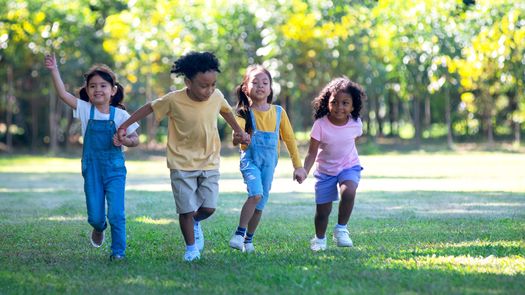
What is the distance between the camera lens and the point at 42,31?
28719 millimetres

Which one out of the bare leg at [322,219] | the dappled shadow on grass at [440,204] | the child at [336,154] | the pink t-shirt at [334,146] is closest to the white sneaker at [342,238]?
the child at [336,154]

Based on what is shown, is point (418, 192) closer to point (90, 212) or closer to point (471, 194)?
point (471, 194)

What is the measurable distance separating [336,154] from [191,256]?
1603mm

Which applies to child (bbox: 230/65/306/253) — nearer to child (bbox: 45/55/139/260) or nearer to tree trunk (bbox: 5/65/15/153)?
child (bbox: 45/55/139/260)

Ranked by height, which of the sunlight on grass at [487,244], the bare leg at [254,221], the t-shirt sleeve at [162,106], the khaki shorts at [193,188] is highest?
the t-shirt sleeve at [162,106]

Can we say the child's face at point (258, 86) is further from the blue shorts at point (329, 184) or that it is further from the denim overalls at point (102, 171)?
the denim overalls at point (102, 171)

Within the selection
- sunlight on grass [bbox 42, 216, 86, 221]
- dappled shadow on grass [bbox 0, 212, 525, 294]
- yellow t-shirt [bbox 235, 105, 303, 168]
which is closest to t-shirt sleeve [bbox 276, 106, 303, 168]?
yellow t-shirt [bbox 235, 105, 303, 168]

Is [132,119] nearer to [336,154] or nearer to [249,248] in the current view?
[249,248]

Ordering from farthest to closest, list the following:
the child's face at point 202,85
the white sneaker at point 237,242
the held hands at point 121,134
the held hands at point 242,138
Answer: the white sneaker at point 237,242 < the held hands at point 242,138 < the held hands at point 121,134 < the child's face at point 202,85

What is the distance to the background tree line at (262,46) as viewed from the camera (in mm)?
28125

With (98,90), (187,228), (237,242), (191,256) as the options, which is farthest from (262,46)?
(191,256)

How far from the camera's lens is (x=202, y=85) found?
750 centimetres

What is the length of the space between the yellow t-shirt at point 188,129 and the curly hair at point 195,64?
0.18 metres

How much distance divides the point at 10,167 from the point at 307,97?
1356 cm
